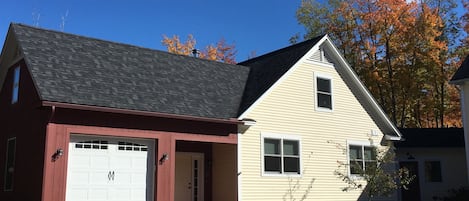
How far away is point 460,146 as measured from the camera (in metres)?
23.5

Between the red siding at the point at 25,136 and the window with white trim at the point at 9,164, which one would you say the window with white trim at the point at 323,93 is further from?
the window with white trim at the point at 9,164

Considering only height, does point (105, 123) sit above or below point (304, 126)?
below

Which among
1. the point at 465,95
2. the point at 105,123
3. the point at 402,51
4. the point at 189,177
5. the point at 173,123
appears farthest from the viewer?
the point at 402,51

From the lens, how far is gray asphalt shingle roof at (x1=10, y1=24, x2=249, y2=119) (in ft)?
46.1

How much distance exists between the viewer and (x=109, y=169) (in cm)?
1430

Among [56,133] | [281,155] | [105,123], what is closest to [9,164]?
[56,133]

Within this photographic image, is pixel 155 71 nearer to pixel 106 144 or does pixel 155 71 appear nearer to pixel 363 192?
pixel 106 144

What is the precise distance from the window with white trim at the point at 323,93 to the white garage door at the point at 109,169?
7141 millimetres

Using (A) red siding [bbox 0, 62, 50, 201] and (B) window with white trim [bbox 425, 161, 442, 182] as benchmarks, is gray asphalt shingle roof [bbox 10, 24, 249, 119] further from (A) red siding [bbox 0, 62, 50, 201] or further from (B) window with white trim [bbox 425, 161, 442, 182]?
(B) window with white trim [bbox 425, 161, 442, 182]

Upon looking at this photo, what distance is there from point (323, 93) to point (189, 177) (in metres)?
5.81

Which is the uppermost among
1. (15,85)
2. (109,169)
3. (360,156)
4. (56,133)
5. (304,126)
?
(15,85)

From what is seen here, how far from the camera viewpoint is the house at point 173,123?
13750mm

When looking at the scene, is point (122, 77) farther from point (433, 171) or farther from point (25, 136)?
point (433, 171)

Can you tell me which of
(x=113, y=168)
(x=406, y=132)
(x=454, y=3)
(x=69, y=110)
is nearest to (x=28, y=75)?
(x=69, y=110)
